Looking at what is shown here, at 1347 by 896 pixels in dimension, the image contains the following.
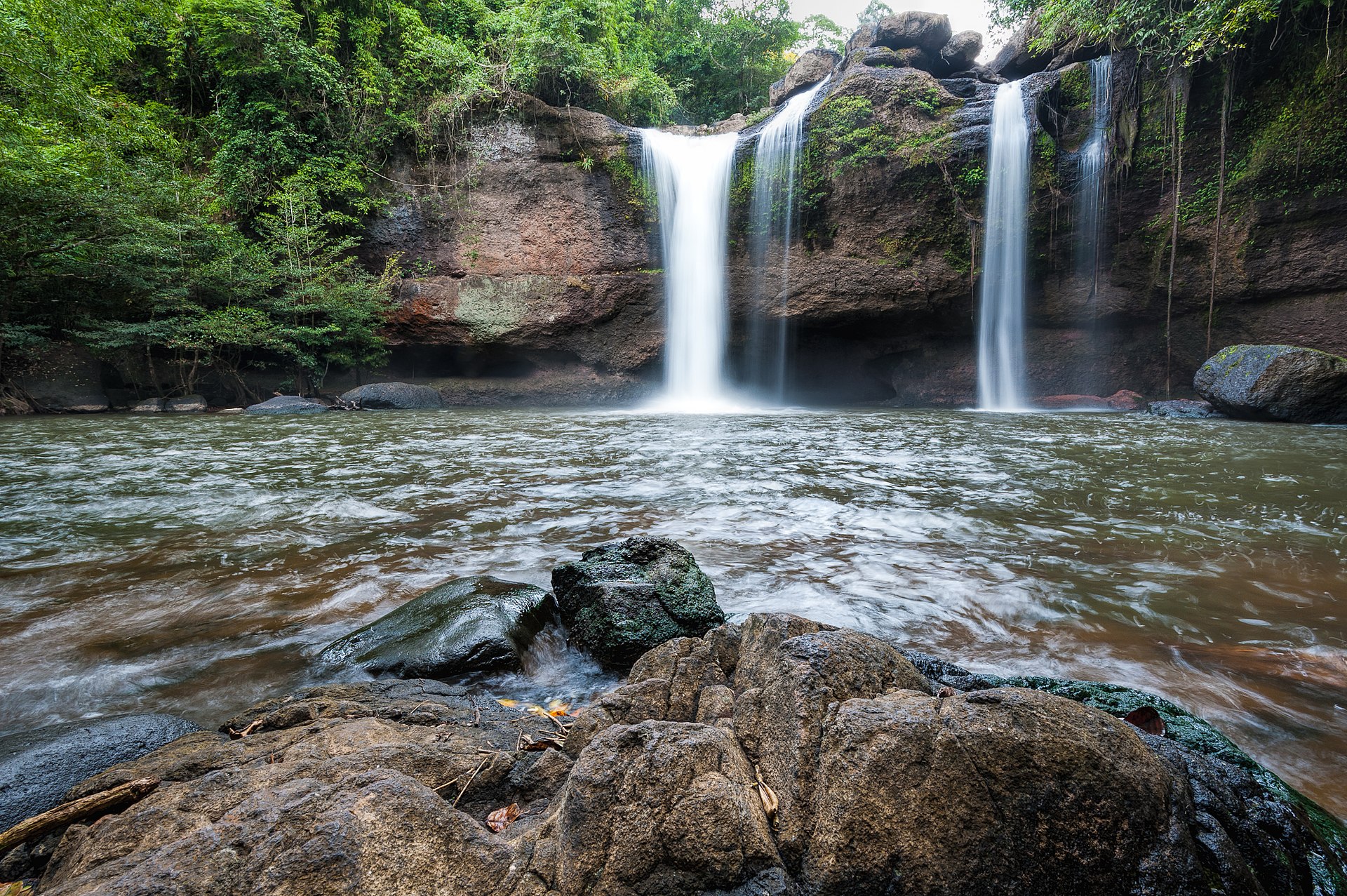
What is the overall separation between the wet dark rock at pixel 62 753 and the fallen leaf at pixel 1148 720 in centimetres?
277

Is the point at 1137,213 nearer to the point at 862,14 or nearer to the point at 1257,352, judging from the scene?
the point at 1257,352

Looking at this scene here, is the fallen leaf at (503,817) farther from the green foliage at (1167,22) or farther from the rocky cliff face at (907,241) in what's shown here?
the rocky cliff face at (907,241)

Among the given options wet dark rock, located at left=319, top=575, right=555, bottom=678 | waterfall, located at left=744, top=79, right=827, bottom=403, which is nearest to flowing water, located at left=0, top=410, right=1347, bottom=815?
wet dark rock, located at left=319, top=575, right=555, bottom=678

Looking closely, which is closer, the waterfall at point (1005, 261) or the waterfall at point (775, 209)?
the waterfall at point (1005, 261)

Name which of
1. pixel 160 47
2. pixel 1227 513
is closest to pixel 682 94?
pixel 160 47

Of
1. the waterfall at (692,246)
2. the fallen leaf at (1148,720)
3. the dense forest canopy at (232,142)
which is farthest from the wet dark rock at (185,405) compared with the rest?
the fallen leaf at (1148,720)

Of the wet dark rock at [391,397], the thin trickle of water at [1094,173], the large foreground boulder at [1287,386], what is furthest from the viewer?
the wet dark rock at [391,397]

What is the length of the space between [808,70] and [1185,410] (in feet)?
47.1

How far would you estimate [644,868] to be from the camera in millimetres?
1099

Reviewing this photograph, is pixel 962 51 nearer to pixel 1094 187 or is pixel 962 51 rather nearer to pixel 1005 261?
pixel 1094 187

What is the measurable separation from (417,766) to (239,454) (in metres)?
7.88

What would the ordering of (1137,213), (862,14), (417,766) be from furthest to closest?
(862,14) < (1137,213) < (417,766)

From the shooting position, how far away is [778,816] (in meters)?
1.24

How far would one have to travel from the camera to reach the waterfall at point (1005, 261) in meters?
14.9
